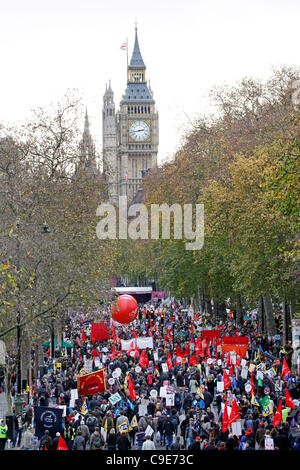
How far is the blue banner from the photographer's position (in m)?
21.6

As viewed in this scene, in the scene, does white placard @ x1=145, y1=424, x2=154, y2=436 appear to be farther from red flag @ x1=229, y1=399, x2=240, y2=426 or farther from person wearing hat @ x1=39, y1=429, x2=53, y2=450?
person wearing hat @ x1=39, y1=429, x2=53, y2=450

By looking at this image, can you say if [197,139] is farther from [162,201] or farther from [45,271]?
[45,271]

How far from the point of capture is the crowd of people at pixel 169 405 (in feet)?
65.9

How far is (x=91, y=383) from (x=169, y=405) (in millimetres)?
2647

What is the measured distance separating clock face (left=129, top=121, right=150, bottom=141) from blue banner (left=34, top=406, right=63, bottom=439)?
177 meters

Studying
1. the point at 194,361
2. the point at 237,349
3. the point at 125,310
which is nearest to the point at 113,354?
the point at 194,361

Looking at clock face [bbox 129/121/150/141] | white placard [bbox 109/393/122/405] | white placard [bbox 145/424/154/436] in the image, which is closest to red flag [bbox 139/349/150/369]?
white placard [bbox 109/393/122/405]

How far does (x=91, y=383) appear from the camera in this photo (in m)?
26.9

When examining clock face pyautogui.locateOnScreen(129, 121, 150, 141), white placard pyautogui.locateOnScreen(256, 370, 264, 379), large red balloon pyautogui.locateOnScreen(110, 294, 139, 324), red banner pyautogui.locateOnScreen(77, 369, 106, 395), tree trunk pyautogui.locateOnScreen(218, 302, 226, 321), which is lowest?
red banner pyautogui.locateOnScreen(77, 369, 106, 395)

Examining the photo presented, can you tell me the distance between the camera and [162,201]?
63531 mm

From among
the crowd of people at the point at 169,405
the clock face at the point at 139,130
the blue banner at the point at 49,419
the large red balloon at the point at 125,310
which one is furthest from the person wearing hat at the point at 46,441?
the clock face at the point at 139,130

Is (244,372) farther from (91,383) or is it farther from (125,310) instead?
(125,310)

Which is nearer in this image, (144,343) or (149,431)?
(149,431)
